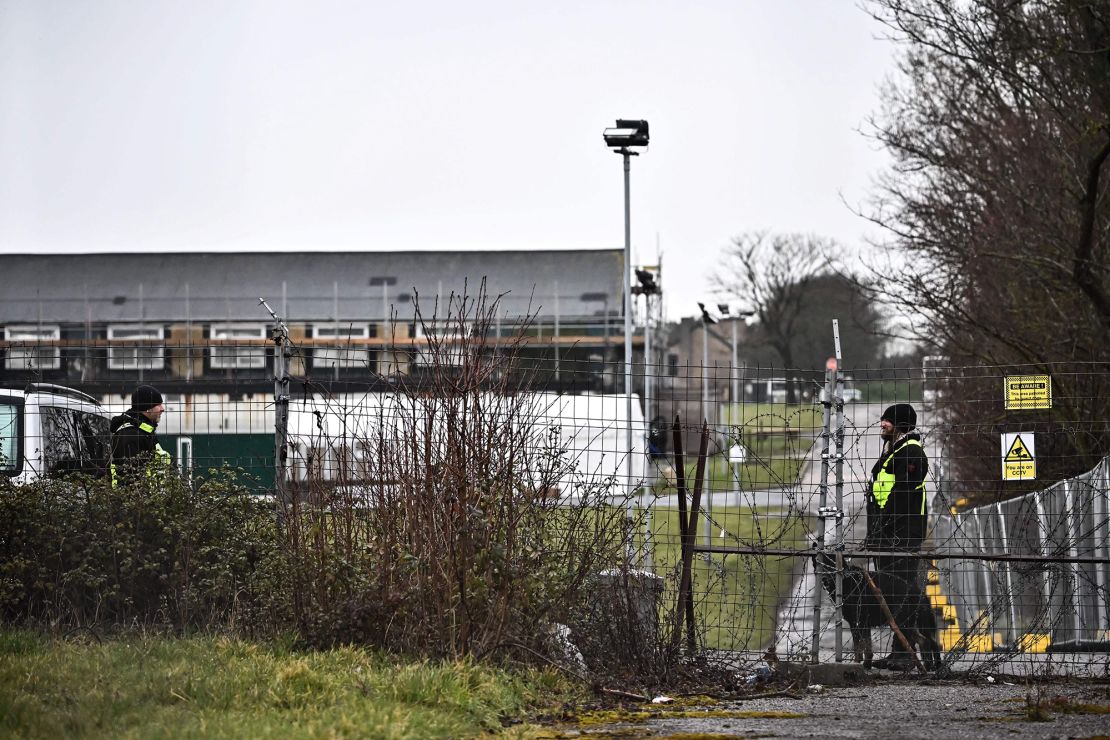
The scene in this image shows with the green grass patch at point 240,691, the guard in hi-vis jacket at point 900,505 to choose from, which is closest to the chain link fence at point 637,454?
the guard in hi-vis jacket at point 900,505

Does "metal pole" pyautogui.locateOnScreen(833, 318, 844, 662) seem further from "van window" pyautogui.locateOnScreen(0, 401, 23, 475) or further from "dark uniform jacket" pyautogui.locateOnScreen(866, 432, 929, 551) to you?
"van window" pyautogui.locateOnScreen(0, 401, 23, 475)

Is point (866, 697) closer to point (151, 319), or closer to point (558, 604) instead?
point (558, 604)

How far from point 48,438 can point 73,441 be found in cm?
19

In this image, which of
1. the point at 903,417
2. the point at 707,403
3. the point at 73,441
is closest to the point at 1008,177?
the point at 707,403

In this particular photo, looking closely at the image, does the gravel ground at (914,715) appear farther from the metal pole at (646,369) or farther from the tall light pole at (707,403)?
the metal pole at (646,369)

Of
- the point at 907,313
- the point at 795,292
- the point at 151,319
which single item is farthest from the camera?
the point at 795,292

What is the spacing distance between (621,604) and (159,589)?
309cm

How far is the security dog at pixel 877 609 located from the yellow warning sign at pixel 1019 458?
117 cm

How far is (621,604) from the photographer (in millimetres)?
8922

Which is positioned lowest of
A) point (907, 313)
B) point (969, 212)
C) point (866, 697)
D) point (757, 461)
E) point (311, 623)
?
point (866, 697)

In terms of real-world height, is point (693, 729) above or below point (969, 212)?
below

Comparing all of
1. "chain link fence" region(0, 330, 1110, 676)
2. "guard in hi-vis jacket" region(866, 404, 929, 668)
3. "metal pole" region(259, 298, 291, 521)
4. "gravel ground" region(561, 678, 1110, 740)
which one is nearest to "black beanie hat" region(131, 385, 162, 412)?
"chain link fence" region(0, 330, 1110, 676)

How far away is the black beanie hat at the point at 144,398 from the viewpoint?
408 inches

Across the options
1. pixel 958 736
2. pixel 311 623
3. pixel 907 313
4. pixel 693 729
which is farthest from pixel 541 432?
pixel 907 313
